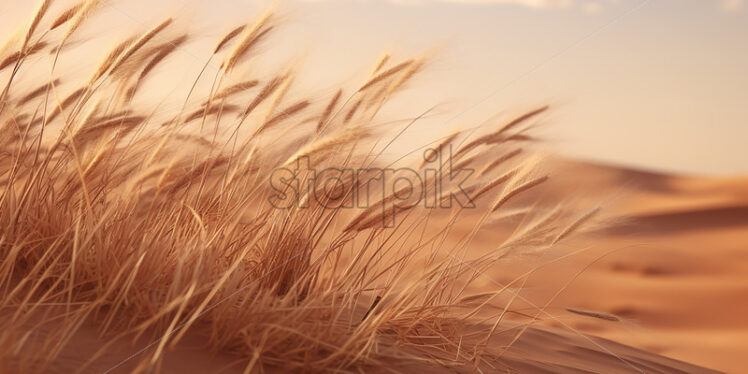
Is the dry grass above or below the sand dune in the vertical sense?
below

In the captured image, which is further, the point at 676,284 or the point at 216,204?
the point at 676,284

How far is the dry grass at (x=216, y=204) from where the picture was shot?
4.54 feet

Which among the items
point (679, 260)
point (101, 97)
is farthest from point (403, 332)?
point (679, 260)

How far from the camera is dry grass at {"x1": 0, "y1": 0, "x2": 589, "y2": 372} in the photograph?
1383 millimetres

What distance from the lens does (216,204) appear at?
1.82 metres

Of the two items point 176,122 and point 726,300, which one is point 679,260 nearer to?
point 726,300

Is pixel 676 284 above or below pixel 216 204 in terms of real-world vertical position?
above

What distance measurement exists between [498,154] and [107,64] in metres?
1.27

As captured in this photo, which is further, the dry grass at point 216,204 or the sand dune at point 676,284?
the sand dune at point 676,284

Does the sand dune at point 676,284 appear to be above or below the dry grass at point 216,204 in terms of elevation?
above

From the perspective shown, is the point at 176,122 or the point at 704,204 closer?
the point at 176,122

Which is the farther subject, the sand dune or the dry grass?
the sand dune

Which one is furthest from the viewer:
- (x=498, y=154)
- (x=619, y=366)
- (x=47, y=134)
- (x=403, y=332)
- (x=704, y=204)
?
(x=704, y=204)

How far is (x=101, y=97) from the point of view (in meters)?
1.69
